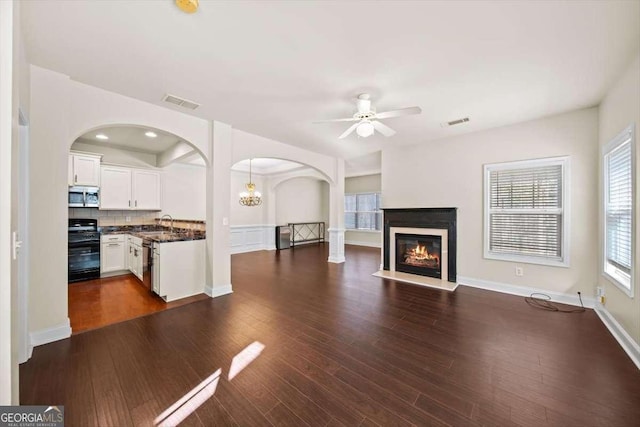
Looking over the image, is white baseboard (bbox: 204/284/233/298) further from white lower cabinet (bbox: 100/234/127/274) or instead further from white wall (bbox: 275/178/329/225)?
Answer: white wall (bbox: 275/178/329/225)

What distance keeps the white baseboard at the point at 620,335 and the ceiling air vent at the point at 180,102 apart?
5356 mm

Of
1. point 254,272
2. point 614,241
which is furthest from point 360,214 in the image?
point 614,241

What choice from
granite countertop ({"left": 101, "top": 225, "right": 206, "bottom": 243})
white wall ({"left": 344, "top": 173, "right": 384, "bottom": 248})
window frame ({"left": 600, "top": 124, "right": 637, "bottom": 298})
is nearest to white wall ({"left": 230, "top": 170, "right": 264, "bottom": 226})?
granite countertop ({"left": 101, "top": 225, "right": 206, "bottom": 243})

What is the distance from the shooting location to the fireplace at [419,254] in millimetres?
4766

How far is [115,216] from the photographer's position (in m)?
5.48

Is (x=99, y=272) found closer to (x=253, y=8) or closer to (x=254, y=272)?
(x=254, y=272)

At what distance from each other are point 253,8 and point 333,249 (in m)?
5.48

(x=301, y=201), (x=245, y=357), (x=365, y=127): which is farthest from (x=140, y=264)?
(x=301, y=201)

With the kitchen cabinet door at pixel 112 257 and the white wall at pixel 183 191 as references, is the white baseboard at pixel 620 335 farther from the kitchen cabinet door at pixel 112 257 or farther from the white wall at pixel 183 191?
the kitchen cabinet door at pixel 112 257

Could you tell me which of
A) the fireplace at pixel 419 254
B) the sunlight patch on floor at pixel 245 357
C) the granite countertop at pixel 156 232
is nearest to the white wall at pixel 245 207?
the granite countertop at pixel 156 232

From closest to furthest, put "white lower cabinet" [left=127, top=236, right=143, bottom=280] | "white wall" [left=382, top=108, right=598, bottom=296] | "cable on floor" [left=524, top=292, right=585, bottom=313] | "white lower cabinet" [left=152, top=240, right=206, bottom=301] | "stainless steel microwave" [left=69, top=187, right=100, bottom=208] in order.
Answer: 1. "cable on floor" [left=524, top=292, right=585, bottom=313]
2. "white wall" [left=382, top=108, right=598, bottom=296]
3. "white lower cabinet" [left=152, top=240, right=206, bottom=301]
4. "white lower cabinet" [left=127, top=236, right=143, bottom=280]
5. "stainless steel microwave" [left=69, top=187, right=100, bottom=208]

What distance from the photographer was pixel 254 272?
538 centimetres

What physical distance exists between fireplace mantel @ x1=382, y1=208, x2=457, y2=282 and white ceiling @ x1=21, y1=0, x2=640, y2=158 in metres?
1.99

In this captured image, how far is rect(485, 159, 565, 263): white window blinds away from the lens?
3.68 m
